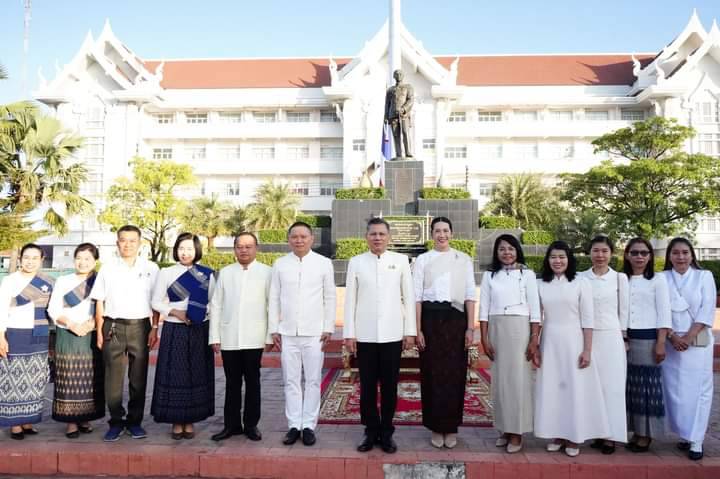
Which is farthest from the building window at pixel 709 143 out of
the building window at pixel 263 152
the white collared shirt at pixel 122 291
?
the white collared shirt at pixel 122 291

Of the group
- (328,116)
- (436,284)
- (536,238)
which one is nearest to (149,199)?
(328,116)

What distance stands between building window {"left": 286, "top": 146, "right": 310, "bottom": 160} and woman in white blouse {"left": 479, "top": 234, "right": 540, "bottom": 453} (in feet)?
97.4

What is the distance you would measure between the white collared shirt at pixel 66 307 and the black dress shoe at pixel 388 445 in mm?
2563

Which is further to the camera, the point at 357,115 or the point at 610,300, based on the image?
the point at 357,115

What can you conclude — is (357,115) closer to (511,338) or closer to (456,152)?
(456,152)

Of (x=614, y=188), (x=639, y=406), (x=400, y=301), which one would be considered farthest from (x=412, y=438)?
(x=614, y=188)

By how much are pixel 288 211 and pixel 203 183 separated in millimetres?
9800

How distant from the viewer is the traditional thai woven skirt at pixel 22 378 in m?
4.04

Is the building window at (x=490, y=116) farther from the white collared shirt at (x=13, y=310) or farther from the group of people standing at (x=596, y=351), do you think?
the white collared shirt at (x=13, y=310)

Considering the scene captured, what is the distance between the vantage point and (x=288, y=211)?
26141 mm

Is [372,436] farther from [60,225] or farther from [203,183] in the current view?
[203,183]

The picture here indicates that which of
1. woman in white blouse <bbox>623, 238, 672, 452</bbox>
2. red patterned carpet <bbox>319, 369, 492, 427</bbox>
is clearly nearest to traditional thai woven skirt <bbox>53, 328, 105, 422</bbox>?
red patterned carpet <bbox>319, 369, 492, 427</bbox>

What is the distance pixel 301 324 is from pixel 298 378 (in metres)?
0.44

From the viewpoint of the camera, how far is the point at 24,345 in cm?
417
